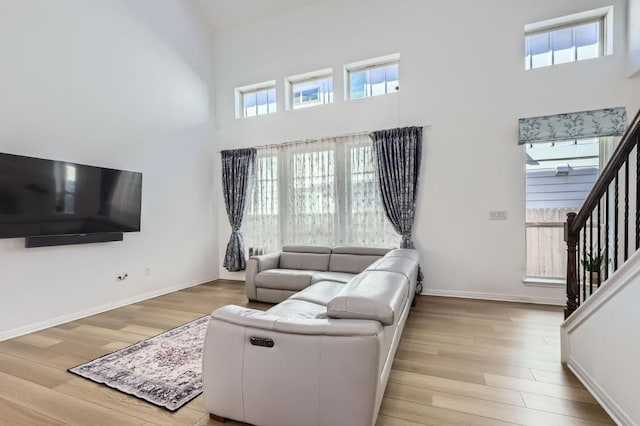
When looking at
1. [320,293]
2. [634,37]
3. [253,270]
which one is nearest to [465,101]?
[634,37]

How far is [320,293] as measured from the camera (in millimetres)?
3031

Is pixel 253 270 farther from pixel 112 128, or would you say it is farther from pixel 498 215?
pixel 498 215

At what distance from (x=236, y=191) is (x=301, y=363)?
4411mm

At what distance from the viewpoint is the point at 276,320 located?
159cm

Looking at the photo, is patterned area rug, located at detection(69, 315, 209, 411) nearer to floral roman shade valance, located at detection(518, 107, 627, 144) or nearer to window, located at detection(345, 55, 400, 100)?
window, located at detection(345, 55, 400, 100)

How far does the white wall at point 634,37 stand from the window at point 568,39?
0.22 meters

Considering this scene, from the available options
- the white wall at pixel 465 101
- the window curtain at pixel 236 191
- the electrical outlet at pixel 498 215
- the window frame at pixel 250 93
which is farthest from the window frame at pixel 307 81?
the electrical outlet at pixel 498 215

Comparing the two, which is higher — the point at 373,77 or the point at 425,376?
the point at 373,77

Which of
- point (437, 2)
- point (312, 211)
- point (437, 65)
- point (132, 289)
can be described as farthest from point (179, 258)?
point (437, 2)

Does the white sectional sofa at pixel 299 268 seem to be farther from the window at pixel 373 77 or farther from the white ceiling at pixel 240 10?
the white ceiling at pixel 240 10

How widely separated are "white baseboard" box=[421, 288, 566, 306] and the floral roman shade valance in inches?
80.2

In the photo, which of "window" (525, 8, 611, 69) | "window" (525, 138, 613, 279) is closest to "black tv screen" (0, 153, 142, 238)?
"window" (525, 138, 613, 279)

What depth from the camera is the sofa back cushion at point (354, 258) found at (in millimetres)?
4254

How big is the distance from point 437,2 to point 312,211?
3.54 meters
